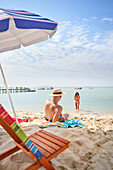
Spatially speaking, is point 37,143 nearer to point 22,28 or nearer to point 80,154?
point 80,154

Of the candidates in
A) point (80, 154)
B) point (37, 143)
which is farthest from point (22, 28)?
point (80, 154)

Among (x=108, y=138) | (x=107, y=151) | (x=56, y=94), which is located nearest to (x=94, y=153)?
(x=107, y=151)

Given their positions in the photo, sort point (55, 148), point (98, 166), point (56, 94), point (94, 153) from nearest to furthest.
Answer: point (55, 148) < point (98, 166) < point (94, 153) < point (56, 94)

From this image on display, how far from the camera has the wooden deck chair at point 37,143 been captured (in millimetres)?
1329

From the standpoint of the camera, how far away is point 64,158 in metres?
2.02

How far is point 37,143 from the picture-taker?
1851mm

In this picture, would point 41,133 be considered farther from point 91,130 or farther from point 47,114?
point 47,114

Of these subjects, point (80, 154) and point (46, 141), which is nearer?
point (46, 141)

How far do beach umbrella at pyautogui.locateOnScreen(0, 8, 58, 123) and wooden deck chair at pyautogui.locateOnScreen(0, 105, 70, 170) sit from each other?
3.51ft

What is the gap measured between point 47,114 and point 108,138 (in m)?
2.14

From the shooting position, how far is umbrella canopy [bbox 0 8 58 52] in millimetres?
1576

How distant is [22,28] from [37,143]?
64.5 inches

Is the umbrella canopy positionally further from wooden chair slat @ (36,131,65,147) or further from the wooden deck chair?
wooden chair slat @ (36,131,65,147)

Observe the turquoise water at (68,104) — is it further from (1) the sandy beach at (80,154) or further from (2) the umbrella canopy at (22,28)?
(2) the umbrella canopy at (22,28)
